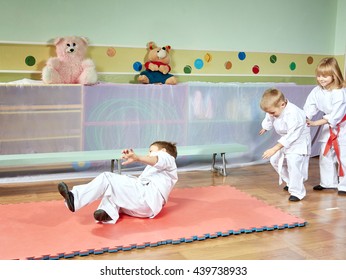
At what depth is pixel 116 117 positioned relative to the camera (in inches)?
135

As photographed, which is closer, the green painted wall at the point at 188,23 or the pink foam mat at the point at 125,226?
the pink foam mat at the point at 125,226

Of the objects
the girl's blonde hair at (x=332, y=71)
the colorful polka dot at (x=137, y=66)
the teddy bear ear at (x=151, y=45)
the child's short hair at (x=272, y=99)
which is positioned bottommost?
the child's short hair at (x=272, y=99)

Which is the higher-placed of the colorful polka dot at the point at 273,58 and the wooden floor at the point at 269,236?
the colorful polka dot at the point at 273,58

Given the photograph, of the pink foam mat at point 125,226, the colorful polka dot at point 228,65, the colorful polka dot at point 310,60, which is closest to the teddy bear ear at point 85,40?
the colorful polka dot at point 228,65

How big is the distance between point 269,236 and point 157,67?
84.3 inches

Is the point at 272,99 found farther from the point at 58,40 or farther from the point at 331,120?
the point at 58,40

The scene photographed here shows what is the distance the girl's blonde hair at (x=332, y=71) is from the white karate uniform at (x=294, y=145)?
1.10ft

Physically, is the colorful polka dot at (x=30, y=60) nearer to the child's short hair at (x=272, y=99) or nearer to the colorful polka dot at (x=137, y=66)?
the colorful polka dot at (x=137, y=66)

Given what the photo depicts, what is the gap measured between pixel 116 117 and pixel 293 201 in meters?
1.50

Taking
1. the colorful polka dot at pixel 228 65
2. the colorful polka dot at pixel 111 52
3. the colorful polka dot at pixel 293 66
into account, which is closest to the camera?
the colorful polka dot at pixel 111 52

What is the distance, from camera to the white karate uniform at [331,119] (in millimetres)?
2945
